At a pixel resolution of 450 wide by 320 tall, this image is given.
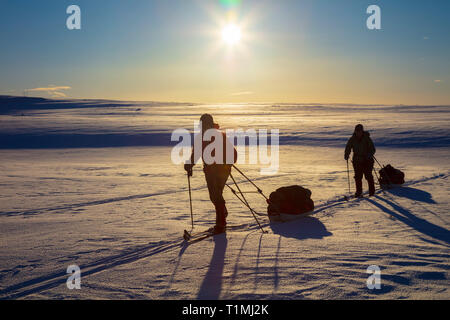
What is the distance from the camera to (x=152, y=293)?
14.1 feet

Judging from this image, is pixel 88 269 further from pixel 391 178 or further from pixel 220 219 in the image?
pixel 391 178

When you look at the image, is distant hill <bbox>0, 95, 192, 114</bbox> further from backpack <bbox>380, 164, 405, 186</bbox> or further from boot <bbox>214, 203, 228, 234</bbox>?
boot <bbox>214, 203, 228, 234</bbox>

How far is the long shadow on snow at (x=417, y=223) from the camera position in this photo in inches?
247

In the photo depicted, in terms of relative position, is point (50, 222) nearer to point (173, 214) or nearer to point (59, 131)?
Answer: point (173, 214)

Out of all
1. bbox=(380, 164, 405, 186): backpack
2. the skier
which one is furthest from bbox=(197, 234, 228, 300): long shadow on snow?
bbox=(380, 164, 405, 186): backpack

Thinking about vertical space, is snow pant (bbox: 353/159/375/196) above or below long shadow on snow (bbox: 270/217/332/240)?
above

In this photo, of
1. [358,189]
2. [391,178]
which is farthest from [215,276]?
[391,178]

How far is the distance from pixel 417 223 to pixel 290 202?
227 cm

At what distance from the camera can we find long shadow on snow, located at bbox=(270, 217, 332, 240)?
21.2 ft

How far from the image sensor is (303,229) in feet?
22.6

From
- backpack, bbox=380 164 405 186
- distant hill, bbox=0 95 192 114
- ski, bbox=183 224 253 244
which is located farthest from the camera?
distant hill, bbox=0 95 192 114

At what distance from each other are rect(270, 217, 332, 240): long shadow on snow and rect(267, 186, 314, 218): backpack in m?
0.22
